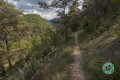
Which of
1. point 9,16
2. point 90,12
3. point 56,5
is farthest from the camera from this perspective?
point 90,12

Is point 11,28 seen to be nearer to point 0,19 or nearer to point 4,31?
point 4,31

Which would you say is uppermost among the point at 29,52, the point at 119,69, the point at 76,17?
the point at 76,17

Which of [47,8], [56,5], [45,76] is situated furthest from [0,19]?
[45,76]

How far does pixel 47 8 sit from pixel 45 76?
6.98 metres

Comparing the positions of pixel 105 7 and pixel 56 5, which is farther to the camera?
pixel 105 7

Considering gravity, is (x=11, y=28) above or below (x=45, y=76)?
above

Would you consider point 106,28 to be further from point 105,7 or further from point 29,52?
point 29,52

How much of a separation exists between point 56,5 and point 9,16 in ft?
19.2

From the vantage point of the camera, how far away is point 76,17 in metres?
8.48

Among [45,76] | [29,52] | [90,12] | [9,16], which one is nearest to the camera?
[45,76]

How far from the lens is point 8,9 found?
27.2ft

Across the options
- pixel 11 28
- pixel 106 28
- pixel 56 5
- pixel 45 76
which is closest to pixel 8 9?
pixel 11 28

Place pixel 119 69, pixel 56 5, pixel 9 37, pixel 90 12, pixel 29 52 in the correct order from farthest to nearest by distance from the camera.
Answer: pixel 90 12, pixel 29 52, pixel 9 37, pixel 56 5, pixel 119 69

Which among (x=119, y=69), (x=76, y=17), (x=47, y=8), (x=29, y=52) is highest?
(x=47, y=8)
